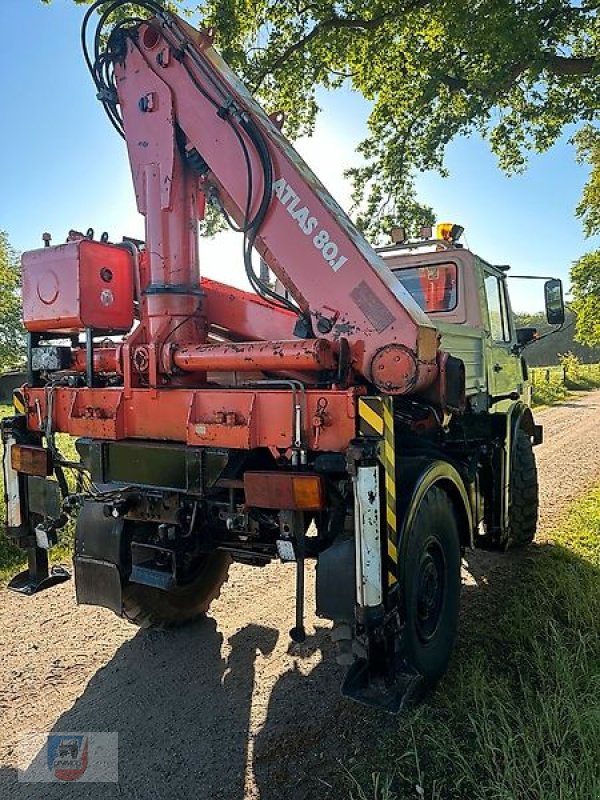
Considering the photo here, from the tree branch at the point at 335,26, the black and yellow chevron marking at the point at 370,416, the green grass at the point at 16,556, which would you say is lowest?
the green grass at the point at 16,556

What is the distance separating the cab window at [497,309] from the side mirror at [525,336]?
27cm

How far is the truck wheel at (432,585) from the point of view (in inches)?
111

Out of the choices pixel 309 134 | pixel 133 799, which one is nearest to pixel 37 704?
pixel 133 799

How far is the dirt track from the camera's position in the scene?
2.47 metres

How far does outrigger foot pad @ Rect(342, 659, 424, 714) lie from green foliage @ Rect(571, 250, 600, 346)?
855 inches

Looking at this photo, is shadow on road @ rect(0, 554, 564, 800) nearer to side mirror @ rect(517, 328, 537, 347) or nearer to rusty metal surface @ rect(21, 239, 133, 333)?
rusty metal surface @ rect(21, 239, 133, 333)

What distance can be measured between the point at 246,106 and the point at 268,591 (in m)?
3.27

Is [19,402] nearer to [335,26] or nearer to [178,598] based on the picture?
[178,598]

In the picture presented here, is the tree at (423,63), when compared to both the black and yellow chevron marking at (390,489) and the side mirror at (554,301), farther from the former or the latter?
the black and yellow chevron marking at (390,489)

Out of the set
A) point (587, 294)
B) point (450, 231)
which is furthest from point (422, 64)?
point (587, 294)

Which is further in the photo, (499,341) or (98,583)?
(499,341)

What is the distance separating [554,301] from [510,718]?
3589 mm

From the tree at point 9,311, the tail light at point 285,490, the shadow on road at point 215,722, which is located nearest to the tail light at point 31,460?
the shadow on road at point 215,722

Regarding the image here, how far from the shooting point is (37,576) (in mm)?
3627
